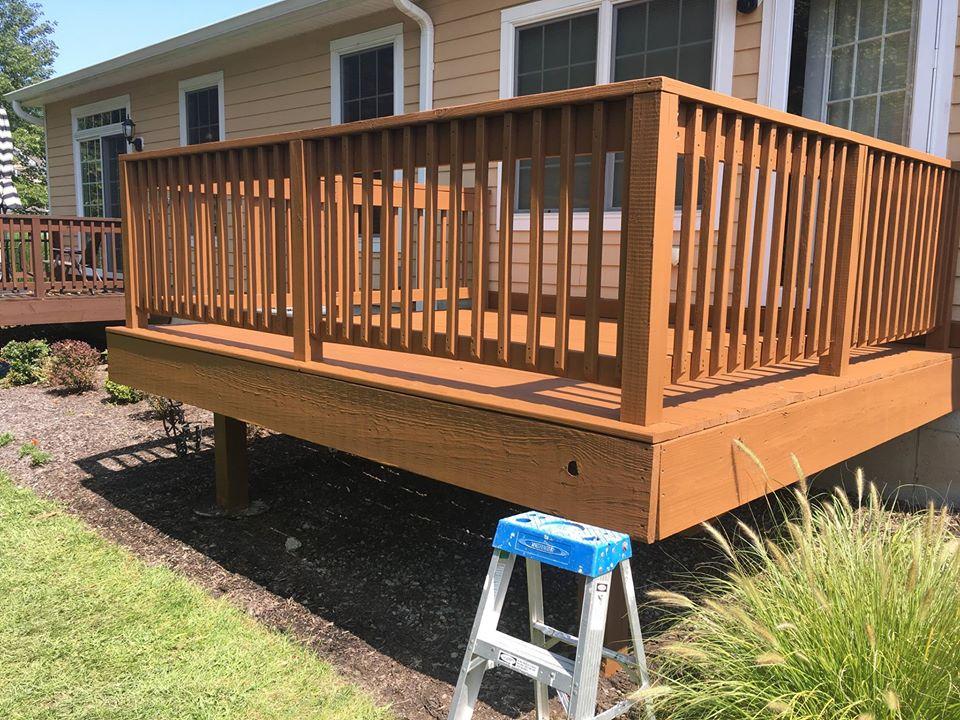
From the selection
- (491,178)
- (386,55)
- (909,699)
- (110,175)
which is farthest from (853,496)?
(110,175)

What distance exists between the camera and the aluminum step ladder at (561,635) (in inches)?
79.2

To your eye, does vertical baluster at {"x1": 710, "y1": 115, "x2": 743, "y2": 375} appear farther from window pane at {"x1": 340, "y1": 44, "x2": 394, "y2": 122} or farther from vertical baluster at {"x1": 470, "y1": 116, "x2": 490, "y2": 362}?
window pane at {"x1": 340, "y1": 44, "x2": 394, "y2": 122}

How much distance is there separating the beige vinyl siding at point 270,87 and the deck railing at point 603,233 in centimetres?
362

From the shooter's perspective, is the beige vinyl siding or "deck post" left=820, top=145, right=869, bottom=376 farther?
the beige vinyl siding

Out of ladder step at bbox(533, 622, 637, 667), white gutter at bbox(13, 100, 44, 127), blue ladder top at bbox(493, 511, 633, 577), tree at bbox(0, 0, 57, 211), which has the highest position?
tree at bbox(0, 0, 57, 211)

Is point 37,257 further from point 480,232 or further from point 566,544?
point 566,544

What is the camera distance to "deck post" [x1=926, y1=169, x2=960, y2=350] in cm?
425

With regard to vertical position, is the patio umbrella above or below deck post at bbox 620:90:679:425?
above

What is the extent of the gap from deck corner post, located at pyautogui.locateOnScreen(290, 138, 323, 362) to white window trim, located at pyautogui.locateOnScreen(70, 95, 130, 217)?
899cm

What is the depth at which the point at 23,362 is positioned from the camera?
28.6 feet

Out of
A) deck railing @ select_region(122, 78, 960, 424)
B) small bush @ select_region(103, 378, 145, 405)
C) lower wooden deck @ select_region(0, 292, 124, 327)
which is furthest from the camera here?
lower wooden deck @ select_region(0, 292, 124, 327)

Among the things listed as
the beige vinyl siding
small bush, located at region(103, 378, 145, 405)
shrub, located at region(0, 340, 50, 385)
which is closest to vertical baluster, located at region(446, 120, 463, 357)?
the beige vinyl siding

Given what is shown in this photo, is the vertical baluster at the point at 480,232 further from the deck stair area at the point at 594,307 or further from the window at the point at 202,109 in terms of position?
the window at the point at 202,109

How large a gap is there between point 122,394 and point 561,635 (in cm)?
628
